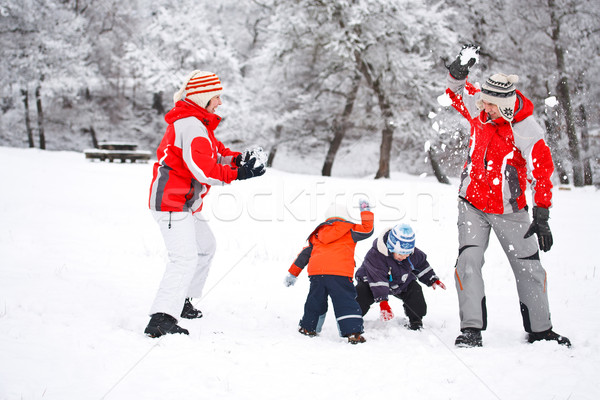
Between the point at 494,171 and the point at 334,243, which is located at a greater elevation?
the point at 494,171

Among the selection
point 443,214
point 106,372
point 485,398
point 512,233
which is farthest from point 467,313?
point 443,214

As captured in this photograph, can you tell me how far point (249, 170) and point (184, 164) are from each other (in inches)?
21.6

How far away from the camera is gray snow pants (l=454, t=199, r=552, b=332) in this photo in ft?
12.1

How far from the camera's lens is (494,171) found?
3.77m

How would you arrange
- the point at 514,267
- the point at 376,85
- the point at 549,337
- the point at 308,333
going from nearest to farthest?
the point at 549,337 < the point at 514,267 < the point at 308,333 < the point at 376,85

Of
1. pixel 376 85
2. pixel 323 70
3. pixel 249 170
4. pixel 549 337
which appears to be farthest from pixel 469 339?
pixel 323 70

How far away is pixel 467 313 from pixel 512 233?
30.6 inches

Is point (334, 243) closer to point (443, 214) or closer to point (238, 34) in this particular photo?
point (443, 214)

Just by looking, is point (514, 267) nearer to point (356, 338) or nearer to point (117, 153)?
point (356, 338)

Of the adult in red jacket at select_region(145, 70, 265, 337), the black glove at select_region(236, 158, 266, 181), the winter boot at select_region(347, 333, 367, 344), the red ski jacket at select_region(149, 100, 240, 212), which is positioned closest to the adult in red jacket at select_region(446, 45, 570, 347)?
the winter boot at select_region(347, 333, 367, 344)

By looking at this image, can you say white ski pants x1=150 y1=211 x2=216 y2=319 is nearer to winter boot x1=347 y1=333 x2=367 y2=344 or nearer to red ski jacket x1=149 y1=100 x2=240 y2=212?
red ski jacket x1=149 y1=100 x2=240 y2=212

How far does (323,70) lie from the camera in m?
19.2

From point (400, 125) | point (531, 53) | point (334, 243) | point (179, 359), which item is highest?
point (531, 53)

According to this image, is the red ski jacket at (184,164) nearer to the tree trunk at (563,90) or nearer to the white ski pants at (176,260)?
the white ski pants at (176,260)
